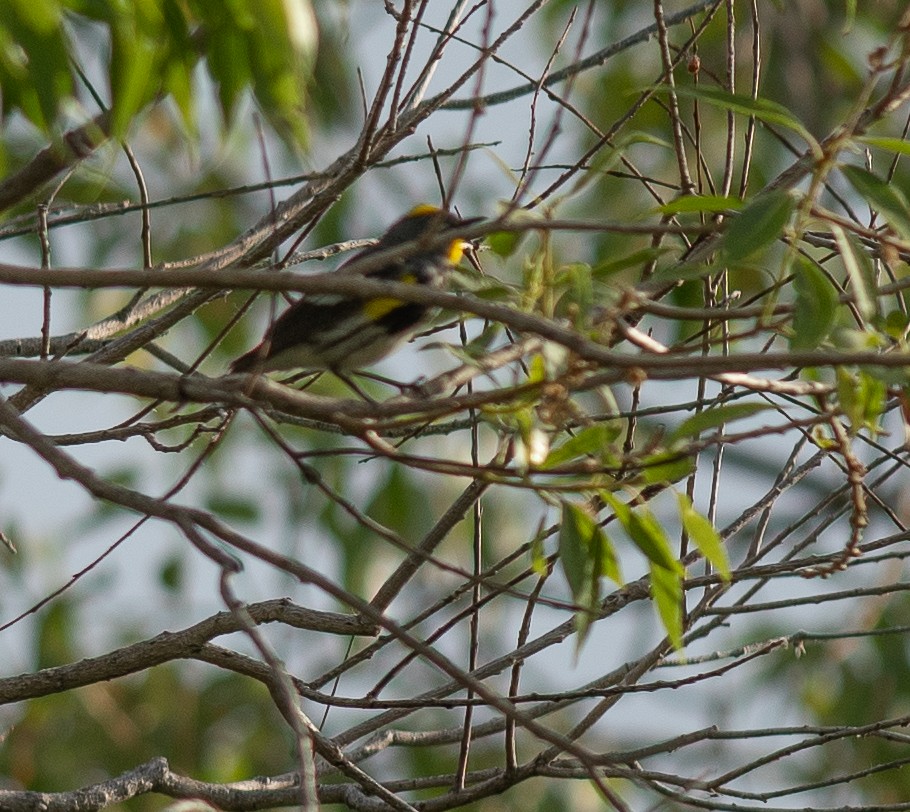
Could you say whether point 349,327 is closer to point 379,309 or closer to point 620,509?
point 379,309

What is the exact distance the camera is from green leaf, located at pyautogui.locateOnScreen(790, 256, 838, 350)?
1.99 metres

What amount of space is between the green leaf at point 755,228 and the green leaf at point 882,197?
0.18 m

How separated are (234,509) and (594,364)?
19.4 feet

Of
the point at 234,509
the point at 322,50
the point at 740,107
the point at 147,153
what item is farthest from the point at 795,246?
the point at 147,153

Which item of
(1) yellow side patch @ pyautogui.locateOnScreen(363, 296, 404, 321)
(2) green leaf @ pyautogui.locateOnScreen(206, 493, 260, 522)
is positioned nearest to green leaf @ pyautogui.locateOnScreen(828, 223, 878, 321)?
(1) yellow side patch @ pyautogui.locateOnScreen(363, 296, 404, 321)

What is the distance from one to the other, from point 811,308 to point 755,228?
157 mm

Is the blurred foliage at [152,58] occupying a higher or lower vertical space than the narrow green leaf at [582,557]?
higher

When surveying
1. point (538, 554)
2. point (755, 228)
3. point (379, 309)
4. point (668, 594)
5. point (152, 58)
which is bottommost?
point (668, 594)

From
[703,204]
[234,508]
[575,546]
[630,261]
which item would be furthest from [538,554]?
[234,508]

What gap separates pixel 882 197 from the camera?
7.04 ft

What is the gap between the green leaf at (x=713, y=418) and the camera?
219 cm

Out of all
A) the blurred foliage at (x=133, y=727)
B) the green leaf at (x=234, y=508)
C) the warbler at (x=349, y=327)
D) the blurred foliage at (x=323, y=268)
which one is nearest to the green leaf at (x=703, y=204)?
the blurred foliage at (x=323, y=268)

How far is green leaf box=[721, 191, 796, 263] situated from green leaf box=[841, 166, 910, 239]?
0.18 meters

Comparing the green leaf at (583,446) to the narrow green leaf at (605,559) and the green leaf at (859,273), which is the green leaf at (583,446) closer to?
the narrow green leaf at (605,559)
